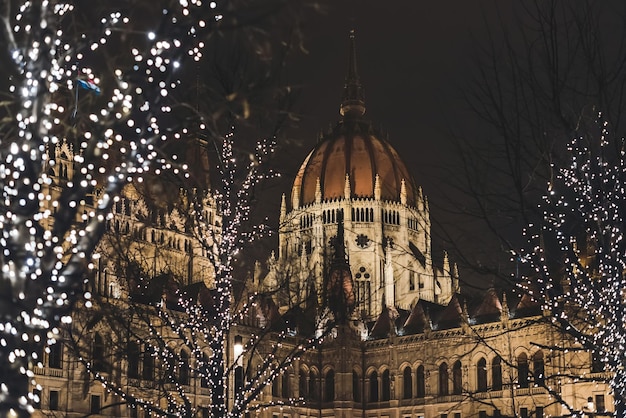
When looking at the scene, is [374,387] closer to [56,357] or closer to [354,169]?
[56,357]

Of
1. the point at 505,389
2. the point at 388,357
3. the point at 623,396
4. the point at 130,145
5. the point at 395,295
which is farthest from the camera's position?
the point at 395,295

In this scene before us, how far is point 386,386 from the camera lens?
237ft

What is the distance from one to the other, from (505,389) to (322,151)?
159ft

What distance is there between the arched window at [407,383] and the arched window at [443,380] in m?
2.57

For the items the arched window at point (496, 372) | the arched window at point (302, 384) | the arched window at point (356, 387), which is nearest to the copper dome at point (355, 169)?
the arched window at point (356, 387)

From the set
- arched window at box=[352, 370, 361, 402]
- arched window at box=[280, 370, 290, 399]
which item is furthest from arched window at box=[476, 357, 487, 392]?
arched window at box=[280, 370, 290, 399]

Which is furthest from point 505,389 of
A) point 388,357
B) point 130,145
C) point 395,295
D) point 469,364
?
point 130,145

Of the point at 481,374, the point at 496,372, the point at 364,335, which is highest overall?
the point at 364,335

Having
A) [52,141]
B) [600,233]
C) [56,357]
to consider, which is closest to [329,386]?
[56,357]

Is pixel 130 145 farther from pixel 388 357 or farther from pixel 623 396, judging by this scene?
pixel 388 357

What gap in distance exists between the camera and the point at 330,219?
102 meters

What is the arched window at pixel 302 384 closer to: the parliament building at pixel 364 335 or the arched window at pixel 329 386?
the parliament building at pixel 364 335

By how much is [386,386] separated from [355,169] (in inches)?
1427

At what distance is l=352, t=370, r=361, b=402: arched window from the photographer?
73.2 meters
